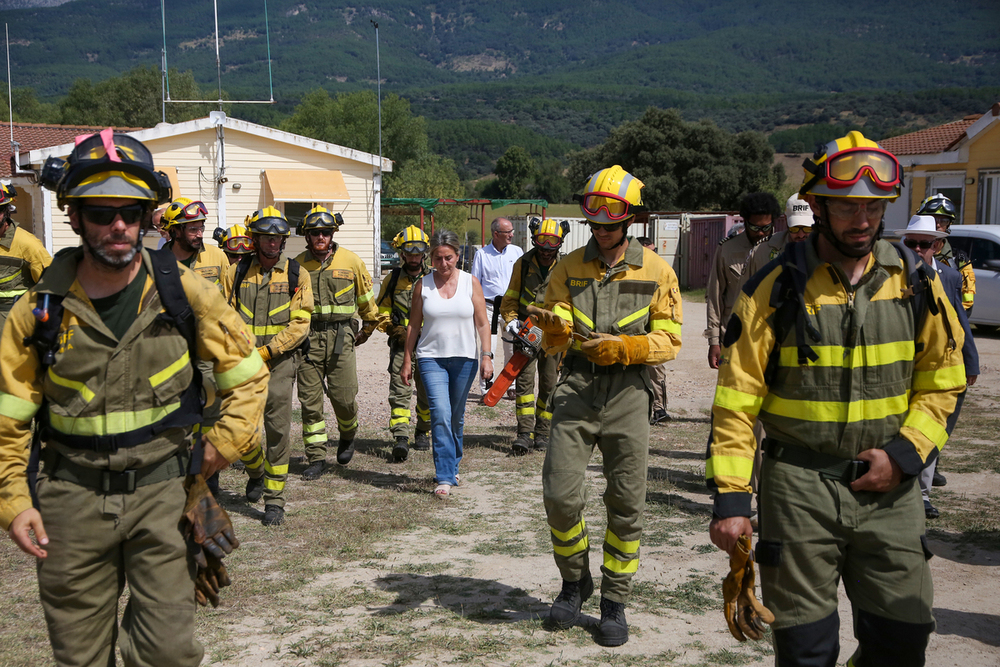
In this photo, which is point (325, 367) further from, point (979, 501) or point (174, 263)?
point (979, 501)

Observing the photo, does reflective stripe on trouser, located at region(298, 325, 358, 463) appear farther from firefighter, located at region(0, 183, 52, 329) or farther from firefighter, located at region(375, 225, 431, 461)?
firefighter, located at region(0, 183, 52, 329)

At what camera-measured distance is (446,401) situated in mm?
7758

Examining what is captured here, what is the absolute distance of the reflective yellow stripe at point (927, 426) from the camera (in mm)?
3348

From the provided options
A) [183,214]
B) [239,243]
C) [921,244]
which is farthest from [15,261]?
[921,244]

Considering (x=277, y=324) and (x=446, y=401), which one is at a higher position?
(x=277, y=324)

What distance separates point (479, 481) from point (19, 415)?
218 inches

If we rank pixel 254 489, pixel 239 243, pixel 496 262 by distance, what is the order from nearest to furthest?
pixel 254 489, pixel 239 243, pixel 496 262

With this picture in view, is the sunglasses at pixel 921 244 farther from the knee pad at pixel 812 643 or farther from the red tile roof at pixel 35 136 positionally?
the red tile roof at pixel 35 136

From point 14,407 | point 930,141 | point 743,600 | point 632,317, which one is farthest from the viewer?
point 930,141

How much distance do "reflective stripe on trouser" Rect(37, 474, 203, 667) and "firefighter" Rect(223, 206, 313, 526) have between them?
385 cm

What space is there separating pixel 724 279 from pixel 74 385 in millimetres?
5538

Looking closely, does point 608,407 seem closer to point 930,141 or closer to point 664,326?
point 664,326

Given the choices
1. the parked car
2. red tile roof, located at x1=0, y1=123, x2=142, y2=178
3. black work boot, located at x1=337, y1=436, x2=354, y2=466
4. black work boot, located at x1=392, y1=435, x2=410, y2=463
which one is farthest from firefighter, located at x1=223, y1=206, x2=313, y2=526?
red tile roof, located at x1=0, y1=123, x2=142, y2=178

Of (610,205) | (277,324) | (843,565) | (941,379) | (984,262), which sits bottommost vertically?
(843,565)
